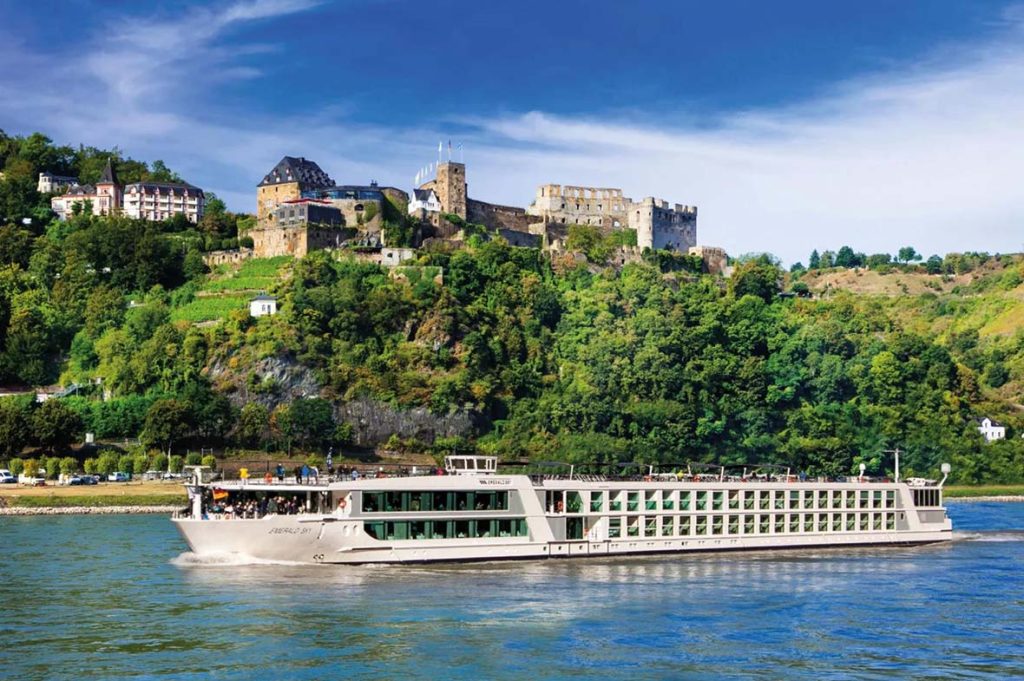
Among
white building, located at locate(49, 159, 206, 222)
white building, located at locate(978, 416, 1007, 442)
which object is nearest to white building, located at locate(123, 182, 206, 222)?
white building, located at locate(49, 159, 206, 222)

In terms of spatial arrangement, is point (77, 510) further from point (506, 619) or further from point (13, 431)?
point (506, 619)

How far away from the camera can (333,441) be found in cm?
9512

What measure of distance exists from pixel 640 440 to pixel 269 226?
140 ft

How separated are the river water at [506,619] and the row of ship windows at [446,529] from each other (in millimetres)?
1247

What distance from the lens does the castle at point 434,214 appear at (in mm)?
121000

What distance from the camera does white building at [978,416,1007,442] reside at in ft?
391

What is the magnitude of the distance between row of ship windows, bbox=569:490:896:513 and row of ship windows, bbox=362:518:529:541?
2.23 metres

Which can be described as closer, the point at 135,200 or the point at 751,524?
the point at 751,524

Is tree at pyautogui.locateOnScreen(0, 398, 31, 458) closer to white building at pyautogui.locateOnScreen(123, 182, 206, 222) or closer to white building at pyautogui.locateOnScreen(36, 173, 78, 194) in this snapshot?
white building at pyautogui.locateOnScreen(123, 182, 206, 222)

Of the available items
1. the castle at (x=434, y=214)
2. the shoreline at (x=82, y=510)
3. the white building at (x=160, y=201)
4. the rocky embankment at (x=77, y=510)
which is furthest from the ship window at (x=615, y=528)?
the white building at (x=160, y=201)

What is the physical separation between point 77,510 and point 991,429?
82.7 meters

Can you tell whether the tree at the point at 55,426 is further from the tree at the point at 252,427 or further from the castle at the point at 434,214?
the castle at the point at 434,214

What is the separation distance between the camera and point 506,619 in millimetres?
37406

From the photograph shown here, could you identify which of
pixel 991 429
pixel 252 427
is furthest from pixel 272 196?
pixel 991 429
